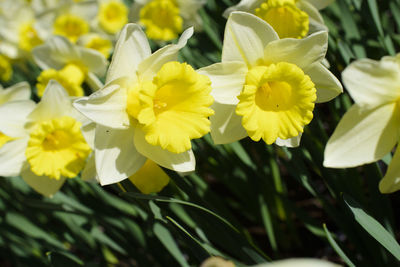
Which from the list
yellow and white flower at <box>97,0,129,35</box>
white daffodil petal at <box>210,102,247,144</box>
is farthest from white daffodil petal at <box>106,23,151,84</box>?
yellow and white flower at <box>97,0,129,35</box>

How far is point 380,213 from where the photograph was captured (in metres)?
1.26

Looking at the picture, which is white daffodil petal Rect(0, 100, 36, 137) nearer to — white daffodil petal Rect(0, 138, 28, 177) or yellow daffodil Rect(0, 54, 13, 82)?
white daffodil petal Rect(0, 138, 28, 177)

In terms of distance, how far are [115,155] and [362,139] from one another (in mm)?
671

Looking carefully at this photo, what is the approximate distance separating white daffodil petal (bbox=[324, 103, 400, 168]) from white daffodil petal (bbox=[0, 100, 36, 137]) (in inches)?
40.4

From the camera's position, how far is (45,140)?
1.38m

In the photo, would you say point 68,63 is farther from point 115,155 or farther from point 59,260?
point 59,260

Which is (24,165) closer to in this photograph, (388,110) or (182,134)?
(182,134)

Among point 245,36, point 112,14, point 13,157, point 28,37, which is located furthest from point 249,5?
point 28,37

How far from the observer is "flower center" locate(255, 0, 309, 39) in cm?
125

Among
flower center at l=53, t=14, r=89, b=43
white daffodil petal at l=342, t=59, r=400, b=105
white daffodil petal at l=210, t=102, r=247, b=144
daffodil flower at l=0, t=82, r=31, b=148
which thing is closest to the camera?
white daffodil petal at l=342, t=59, r=400, b=105

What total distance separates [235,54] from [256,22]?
105 millimetres

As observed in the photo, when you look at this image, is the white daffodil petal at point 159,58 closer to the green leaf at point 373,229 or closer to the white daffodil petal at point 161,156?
the white daffodil petal at point 161,156

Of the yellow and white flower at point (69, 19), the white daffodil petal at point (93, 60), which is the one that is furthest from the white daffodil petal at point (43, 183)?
the yellow and white flower at point (69, 19)

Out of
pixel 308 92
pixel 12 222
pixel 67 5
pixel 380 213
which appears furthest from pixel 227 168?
pixel 67 5
